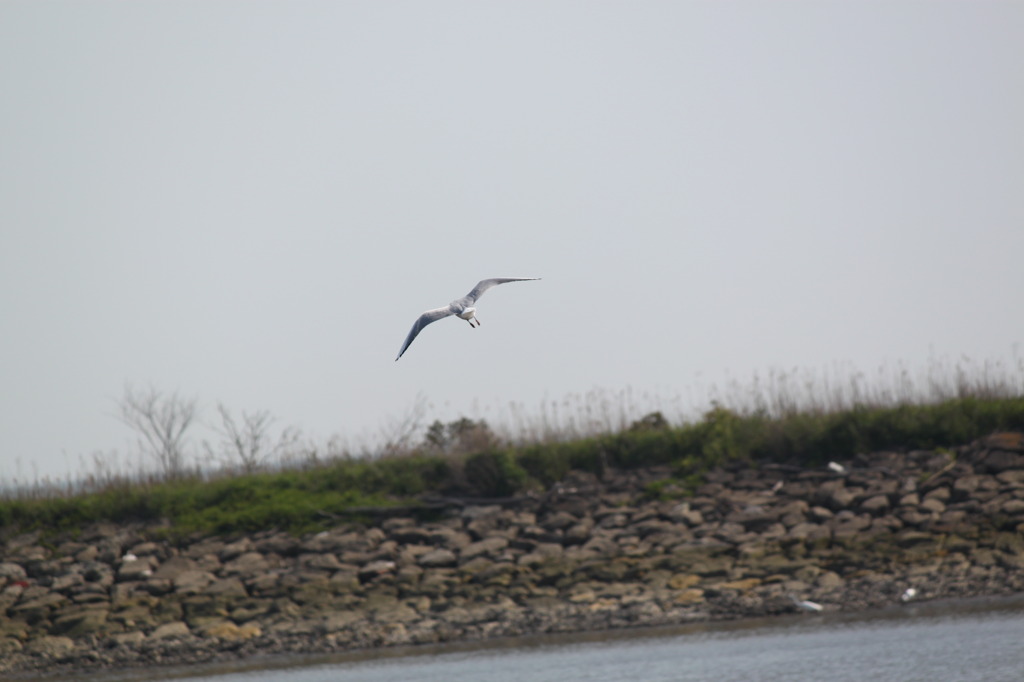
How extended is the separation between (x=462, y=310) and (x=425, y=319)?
0.44 meters

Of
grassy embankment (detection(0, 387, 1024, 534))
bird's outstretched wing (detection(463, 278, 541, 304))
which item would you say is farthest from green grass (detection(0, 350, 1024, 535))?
bird's outstretched wing (detection(463, 278, 541, 304))

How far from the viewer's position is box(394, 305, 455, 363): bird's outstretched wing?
28.8 feet

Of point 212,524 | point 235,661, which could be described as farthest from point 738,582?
point 212,524

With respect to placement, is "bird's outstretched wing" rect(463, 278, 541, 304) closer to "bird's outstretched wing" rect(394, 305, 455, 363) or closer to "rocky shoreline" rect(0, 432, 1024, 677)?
"bird's outstretched wing" rect(394, 305, 455, 363)

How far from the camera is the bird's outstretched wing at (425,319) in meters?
8.77

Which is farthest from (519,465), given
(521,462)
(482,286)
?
(482,286)

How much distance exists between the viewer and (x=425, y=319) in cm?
926

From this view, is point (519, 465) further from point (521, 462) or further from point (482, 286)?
point (482, 286)

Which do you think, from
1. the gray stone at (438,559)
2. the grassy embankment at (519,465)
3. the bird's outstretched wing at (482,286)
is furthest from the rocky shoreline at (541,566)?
the bird's outstretched wing at (482,286)

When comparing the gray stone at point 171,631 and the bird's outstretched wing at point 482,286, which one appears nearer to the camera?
the bird's outstretched wing at point 482,286

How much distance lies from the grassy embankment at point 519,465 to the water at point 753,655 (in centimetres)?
446

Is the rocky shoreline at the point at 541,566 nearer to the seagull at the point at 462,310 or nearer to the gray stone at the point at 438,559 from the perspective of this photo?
the gray stone at the point at 438,559

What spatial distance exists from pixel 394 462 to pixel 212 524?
3204 mm

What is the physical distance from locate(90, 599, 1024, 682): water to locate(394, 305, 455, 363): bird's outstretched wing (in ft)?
18.5
